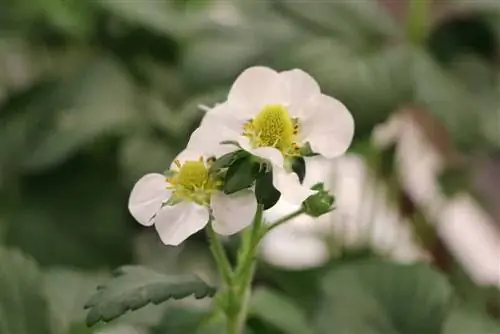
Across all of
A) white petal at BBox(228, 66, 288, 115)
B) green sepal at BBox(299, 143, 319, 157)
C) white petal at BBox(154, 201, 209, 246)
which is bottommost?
white petal at BBox(154, 201, 209, 246)

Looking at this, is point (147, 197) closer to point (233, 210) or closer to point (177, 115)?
point (233, 210)

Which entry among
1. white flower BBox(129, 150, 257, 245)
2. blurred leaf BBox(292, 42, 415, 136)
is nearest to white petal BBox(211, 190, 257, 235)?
white flower BBox(129, 150, 257, 245)

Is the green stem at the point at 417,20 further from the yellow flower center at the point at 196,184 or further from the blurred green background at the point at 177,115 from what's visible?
the yellow flower center at the point at 196,184

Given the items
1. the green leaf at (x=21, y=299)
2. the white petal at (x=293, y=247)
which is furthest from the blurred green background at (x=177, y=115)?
the white petal at (x=293, y=247)

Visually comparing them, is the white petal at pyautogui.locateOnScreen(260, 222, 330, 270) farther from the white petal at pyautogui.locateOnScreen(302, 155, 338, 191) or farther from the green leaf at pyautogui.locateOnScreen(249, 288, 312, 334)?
the green leaf at pyautogui.locateOnScreen(249, 288, 312, 334)

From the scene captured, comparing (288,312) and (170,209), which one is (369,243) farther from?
(170,209)

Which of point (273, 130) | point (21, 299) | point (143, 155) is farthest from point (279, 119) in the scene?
point (143, 155)
